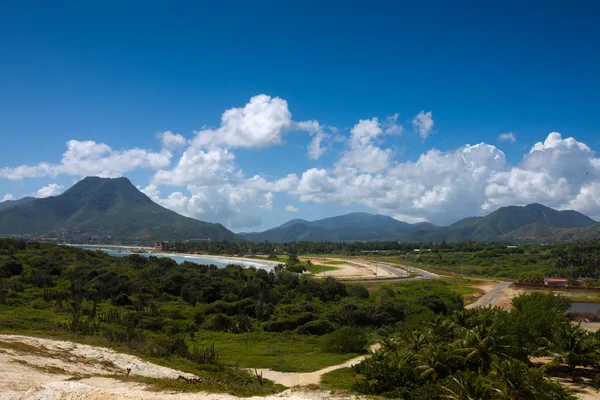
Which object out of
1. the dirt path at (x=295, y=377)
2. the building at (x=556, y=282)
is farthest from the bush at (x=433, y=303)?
the building at (x=556, y=282)

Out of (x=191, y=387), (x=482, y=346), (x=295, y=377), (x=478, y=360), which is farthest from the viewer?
(x=295, y=377)

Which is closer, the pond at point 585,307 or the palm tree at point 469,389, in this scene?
the palm tree at point 469,389

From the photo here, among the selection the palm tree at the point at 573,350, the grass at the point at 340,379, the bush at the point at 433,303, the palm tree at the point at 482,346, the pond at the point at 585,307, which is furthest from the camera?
the pond at the point at 585,307

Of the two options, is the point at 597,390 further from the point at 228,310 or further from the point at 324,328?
the point at 228,310

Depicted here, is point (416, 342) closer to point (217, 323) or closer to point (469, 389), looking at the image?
point (469, 389)

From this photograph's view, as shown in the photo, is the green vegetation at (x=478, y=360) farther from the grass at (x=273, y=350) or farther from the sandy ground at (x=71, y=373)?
the sandy ground at (x=71, y=373)

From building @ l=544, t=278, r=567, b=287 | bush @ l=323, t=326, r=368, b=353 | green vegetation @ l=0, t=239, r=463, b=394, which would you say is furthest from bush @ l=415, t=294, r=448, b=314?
building @ l=544, t=278, r=567, b=287

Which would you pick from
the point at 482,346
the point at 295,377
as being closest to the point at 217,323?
the point at 295,377
